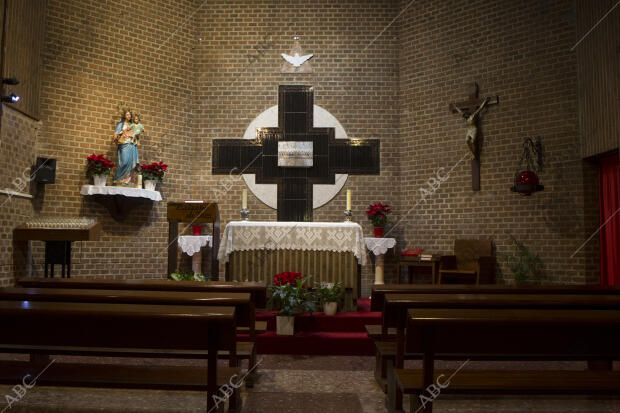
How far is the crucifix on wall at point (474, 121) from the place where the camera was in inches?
295

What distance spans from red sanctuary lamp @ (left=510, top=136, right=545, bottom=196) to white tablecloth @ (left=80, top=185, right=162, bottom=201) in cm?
535

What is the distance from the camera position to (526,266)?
6941 millimetres

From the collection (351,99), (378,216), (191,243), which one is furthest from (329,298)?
(351,99)

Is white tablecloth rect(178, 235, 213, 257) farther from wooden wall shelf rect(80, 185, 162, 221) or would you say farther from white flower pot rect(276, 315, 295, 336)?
white flower pot rect(276, 315, 295, 336)

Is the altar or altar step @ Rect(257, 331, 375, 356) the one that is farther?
the altar

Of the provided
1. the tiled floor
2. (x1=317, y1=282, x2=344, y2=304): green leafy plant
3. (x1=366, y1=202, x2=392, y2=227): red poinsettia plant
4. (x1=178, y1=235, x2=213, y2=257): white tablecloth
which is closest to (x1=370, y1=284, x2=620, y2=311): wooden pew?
the tiled floor

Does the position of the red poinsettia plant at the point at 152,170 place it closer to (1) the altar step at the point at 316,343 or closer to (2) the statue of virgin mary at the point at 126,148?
(2) the statue of virgin mary at the point at 126,148

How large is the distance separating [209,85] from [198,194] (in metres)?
1.97

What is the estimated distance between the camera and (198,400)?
3273 mm

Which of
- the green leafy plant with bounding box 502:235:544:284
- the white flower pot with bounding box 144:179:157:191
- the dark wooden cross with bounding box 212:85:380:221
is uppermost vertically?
the dark wooden cross with bounding box 212:85:380:221

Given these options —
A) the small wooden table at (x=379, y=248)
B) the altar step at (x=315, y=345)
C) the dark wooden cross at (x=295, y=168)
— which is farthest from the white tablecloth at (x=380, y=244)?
the altar step at (x=315, y=345)

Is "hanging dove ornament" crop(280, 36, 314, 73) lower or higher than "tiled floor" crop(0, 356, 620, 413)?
higher

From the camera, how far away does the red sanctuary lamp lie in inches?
262

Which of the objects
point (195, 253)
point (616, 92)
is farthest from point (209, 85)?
point (616, 92)
